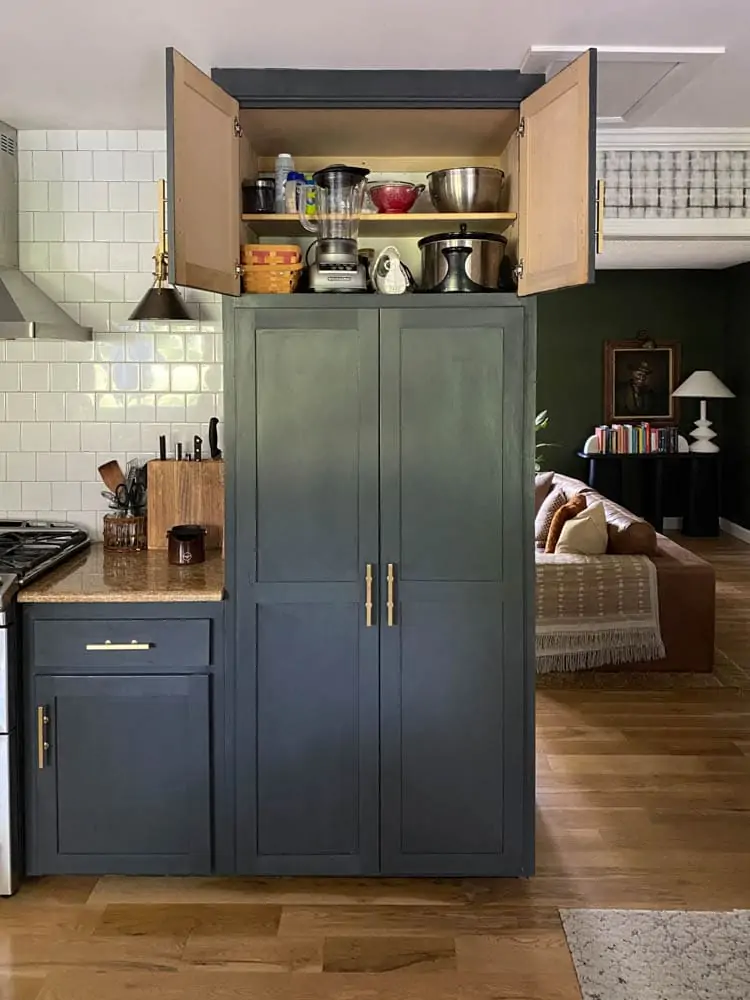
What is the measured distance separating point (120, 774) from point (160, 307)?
→ 151 cm

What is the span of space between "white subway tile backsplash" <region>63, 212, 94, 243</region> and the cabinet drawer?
58.3 inches

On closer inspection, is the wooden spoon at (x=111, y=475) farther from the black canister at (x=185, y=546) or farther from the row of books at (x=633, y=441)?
the row of books at (x=633, y=441)

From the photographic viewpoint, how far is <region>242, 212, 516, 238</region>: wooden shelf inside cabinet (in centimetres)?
306

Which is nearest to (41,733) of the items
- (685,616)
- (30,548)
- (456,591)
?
(30,548)

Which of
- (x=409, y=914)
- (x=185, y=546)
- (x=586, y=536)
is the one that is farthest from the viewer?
(x=586, y=536)

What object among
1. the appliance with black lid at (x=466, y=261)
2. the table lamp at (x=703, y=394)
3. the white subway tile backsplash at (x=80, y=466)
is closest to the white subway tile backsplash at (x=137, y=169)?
the white subway tile backsplash at (x=80, y=466)

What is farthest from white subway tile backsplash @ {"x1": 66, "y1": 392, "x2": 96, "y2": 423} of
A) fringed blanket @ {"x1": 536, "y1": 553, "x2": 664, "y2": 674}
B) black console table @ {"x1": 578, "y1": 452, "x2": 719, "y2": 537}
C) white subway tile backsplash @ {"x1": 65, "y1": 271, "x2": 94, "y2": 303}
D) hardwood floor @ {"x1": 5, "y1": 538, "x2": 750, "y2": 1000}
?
black console table @ {"x1": 578, "y1": 452, "x2": 719, "y2": 537}

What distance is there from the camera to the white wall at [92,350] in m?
3.71

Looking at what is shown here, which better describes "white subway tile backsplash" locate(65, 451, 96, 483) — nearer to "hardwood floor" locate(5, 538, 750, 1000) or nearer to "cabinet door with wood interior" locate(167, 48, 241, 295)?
"cabinet door with wood interior" locate(167, 48, 241, 295)

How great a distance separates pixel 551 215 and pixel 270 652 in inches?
58.0

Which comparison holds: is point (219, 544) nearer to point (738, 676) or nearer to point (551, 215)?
point (551, 215)

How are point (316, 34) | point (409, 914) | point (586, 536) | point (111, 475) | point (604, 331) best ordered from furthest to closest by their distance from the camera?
1. point (604, 331)
2. point (586, 536)
3. point (111, 475)
4. point (409, 914)
5. point (316, 34)

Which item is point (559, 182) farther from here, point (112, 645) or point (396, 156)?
point (112, 645)

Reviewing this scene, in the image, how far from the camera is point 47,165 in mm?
3713
